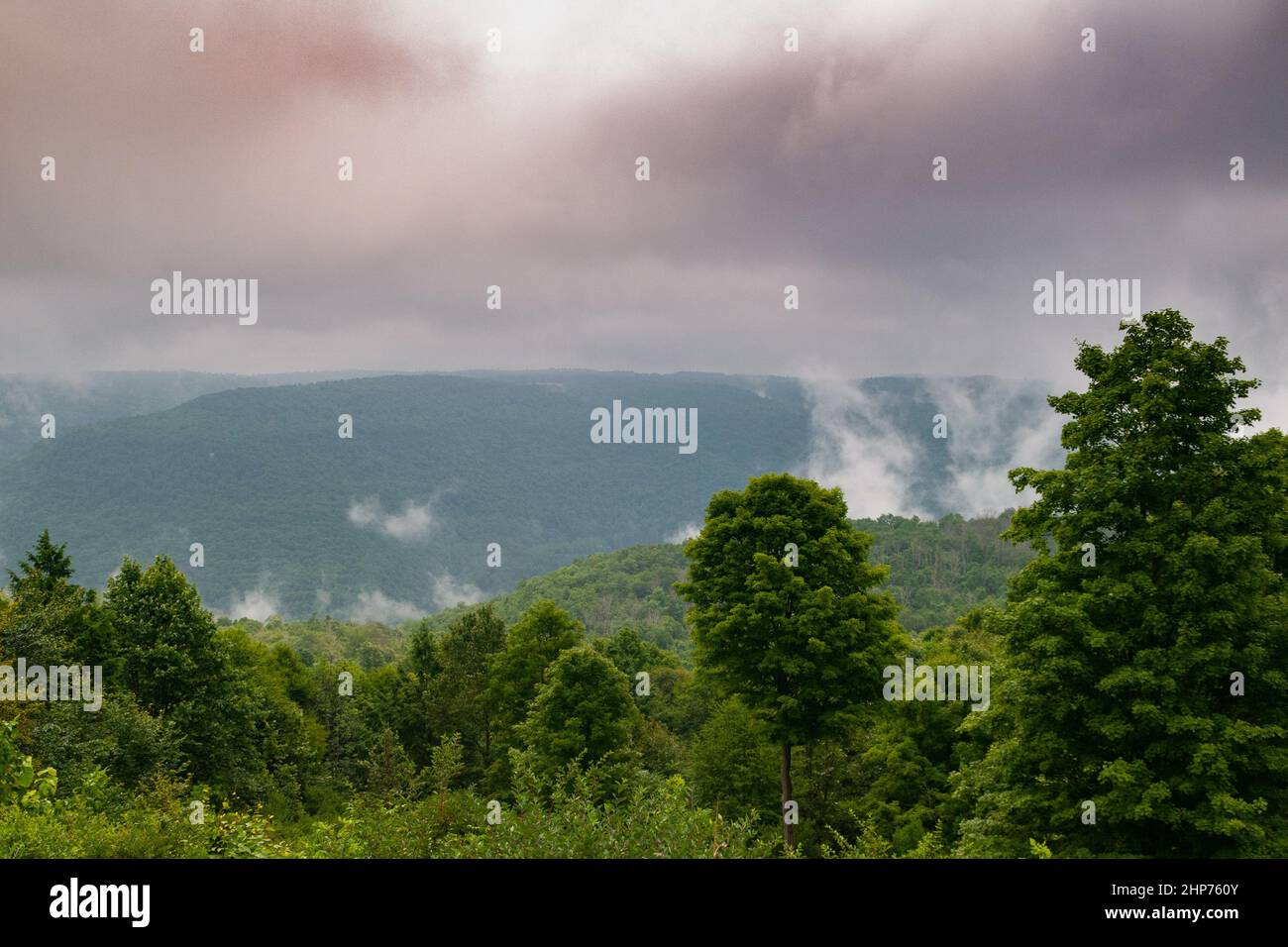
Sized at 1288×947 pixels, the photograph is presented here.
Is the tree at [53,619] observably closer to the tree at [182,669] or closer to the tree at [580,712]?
the tree at [182,669]

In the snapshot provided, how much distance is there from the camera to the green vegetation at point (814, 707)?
14078mm

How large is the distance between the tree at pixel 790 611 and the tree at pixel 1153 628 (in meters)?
9.10

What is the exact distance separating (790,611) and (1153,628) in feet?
42.4

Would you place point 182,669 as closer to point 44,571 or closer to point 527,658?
point 44,571

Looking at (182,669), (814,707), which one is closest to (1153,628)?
(814,707)

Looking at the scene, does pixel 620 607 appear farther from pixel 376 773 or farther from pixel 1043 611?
→ pixel 1043 611

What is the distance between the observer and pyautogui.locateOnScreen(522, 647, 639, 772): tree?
36469mm

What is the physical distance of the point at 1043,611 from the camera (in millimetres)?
18469

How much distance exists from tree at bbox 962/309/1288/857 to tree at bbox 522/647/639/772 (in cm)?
1920

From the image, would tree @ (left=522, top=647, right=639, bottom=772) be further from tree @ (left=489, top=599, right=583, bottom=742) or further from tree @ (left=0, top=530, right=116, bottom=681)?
tree @ (left=0, top=530, right=116, bottom=681)

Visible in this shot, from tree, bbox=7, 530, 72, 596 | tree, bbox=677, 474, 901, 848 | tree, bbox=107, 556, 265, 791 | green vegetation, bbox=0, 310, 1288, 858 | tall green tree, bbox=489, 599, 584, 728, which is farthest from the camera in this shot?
tall green tree, bbox=489, 599, 584, 728

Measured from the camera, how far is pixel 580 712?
37188 mm

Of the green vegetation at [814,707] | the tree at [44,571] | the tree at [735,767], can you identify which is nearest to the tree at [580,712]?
the green vegetation at [814,707]

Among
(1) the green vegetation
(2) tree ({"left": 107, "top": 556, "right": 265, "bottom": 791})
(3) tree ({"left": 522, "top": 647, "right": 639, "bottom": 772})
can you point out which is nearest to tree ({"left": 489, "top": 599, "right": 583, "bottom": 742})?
(1) the green vegetation
